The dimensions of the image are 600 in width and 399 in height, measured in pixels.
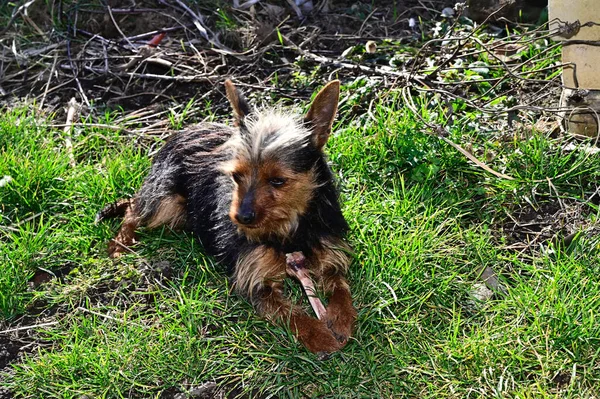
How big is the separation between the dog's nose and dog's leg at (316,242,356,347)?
1.63 ft

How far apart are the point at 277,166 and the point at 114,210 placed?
4.60 feet

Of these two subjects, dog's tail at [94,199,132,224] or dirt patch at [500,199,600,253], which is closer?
Answer: dirt patch at [500,199,600,253]

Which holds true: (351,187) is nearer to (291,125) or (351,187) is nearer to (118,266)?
(291,125)

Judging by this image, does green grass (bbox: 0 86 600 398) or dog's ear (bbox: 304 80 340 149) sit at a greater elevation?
dog's ear (bbox: 304 80 340 149)

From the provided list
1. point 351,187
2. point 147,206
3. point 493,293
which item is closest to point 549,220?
point 493,293

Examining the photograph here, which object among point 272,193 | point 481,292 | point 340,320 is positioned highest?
point 272,193

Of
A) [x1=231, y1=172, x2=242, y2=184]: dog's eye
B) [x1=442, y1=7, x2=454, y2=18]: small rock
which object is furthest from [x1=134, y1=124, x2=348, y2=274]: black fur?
[x1=442, y1=7, x2=454, y2=18]: small rock

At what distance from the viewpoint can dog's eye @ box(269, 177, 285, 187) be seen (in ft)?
11.7

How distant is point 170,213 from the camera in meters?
4.35

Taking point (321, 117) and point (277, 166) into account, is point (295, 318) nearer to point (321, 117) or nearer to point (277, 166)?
point (277, 166)

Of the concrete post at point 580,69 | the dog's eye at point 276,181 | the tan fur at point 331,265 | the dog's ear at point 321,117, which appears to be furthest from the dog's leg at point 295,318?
the concrete post at point 580,69

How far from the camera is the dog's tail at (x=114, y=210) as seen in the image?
446 cm

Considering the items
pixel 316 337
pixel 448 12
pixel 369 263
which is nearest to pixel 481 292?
pixel 369 263

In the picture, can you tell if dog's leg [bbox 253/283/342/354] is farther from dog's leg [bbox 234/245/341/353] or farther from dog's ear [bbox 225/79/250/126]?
dog's ear [bbox 225/79/250/126]
